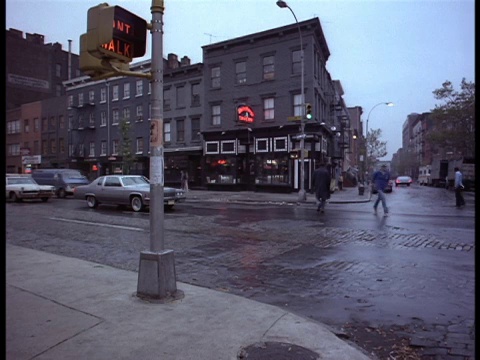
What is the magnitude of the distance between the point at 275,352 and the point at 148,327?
4.57 feet

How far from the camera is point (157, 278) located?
200 inches

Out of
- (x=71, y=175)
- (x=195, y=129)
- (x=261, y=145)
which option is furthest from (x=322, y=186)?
(x=195, y=129)

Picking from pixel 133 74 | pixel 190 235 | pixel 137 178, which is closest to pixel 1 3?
pixel 133 74

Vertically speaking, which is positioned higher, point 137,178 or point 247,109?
point 247,109

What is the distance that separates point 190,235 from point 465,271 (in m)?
6.55

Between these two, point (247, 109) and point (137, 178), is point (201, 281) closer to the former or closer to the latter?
point (137, 178)

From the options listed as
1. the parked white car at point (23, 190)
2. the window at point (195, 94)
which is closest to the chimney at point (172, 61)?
the window at point (195, 94)

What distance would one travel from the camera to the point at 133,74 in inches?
194

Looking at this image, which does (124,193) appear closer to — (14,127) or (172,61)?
(172,61)

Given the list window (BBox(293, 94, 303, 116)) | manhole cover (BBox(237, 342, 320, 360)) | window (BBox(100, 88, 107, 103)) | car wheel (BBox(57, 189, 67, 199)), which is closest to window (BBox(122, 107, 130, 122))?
window (BBox(100, 88, 107, 103))

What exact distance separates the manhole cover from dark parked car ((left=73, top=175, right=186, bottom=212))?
13.2 m

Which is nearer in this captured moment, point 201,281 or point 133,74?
point 133,74

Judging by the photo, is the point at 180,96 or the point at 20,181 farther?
the point at 180,96

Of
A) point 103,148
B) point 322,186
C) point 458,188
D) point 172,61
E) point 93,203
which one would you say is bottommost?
point 93,203
